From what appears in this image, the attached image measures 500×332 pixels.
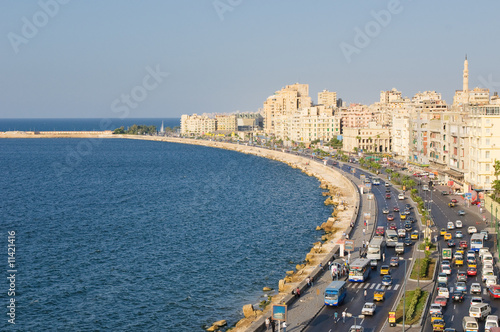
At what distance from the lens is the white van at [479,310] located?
26.8 m

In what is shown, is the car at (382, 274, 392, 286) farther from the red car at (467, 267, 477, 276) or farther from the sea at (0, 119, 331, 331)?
the sea at (0, 119, 331, 331)

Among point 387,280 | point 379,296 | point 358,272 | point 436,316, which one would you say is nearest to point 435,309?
point 436,316

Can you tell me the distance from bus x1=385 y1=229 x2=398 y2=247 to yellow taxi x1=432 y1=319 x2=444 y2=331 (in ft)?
52.3

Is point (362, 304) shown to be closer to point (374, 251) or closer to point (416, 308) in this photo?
point (416, 308)

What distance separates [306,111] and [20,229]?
119 meters

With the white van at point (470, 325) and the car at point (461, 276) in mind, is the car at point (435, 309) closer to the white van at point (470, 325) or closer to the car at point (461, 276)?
the white van at point (470, 325)

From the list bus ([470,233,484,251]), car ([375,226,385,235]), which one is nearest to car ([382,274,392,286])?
bus ([470,233,484,251])

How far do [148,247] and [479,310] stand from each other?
91.7ft

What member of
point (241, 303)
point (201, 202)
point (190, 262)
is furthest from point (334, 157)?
point (241, 303)

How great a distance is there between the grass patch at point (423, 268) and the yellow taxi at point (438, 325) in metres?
7.61

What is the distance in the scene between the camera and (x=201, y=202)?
2899 inches

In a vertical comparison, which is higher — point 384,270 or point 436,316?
point 384,270

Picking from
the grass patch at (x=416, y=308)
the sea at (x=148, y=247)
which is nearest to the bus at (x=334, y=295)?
the grass patch at (x=416, y=308)

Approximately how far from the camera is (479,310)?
26.9 meters
